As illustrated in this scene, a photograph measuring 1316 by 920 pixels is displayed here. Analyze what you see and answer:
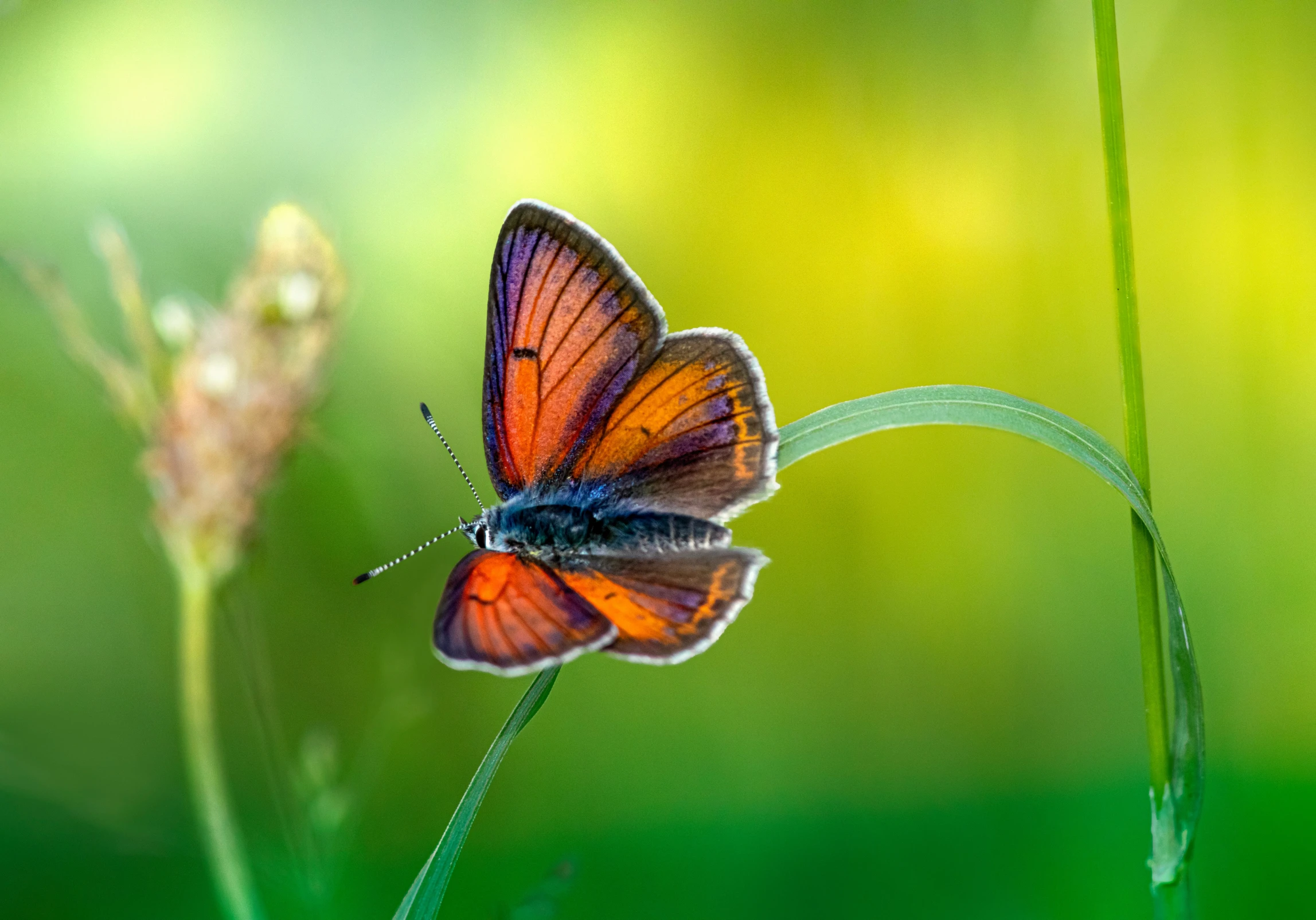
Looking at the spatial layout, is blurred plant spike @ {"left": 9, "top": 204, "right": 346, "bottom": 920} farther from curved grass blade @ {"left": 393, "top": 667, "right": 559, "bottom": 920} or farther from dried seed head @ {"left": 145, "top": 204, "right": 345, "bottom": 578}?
curved grass blade @ {"left": 393, "top": 667, "right": 559, "bottom": 920}

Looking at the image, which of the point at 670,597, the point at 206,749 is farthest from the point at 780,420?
the point at 206,749

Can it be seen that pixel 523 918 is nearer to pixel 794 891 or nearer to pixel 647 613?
pixel 647 613

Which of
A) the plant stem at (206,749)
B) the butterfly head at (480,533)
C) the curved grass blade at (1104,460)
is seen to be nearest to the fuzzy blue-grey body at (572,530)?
the butterfly head at (480,533)

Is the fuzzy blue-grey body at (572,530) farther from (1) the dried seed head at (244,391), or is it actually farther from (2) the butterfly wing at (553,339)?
(1) the dried seed head at (244,391)

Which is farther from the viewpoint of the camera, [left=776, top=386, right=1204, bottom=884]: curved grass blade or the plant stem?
the plant stem

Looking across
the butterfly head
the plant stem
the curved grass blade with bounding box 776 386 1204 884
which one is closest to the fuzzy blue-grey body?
the butterfly head

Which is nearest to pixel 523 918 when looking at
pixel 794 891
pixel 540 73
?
pixel 794 891
